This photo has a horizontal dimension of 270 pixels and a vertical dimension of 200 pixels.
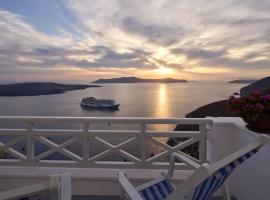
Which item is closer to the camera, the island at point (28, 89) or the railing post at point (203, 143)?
the railing post at point (203, 143)

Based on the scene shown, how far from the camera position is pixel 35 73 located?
1469cm

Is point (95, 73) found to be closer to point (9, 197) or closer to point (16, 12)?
point (16, 12)

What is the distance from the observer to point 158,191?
253cm

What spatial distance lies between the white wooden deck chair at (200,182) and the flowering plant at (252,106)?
680 mm

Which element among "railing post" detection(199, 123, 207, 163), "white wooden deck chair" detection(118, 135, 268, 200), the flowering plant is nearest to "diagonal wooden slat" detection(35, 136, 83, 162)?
"white wooden deck chair" detection(118, 135, 268, 200)

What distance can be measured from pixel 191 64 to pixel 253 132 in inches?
512

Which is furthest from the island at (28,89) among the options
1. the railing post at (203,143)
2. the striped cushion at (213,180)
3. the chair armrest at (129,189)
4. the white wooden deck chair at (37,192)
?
the white wooden deck chair at (37,192)

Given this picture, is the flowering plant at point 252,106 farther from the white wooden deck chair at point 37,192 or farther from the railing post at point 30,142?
the railing post at point 30,142

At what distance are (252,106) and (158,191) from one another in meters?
1.09

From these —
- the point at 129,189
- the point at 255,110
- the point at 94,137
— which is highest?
the point at 255,110

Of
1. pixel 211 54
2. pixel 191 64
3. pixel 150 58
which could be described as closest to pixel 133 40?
pixel 211 54

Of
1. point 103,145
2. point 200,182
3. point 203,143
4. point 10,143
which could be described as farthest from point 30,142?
point 200,182

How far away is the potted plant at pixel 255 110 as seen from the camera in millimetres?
2693

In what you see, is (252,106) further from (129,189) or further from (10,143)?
(10,143)
